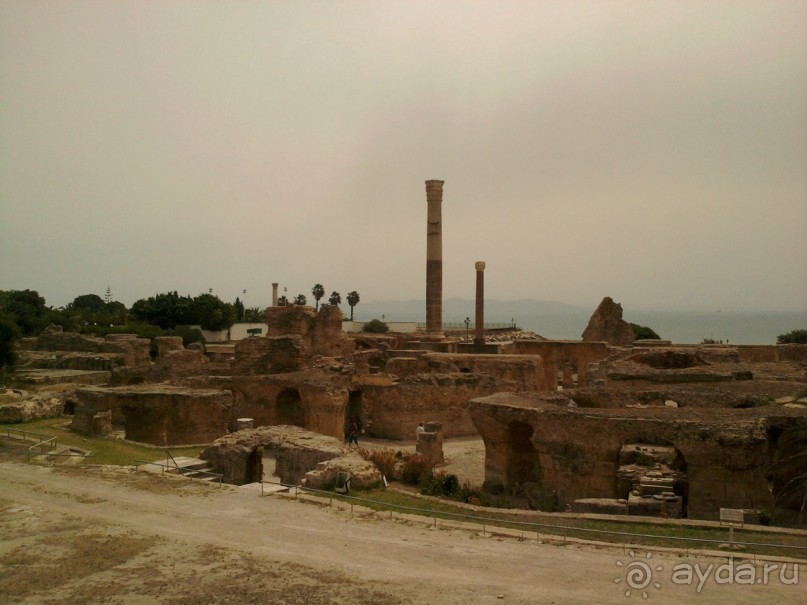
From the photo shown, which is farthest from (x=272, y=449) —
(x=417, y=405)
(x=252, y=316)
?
(x=252, y=316)

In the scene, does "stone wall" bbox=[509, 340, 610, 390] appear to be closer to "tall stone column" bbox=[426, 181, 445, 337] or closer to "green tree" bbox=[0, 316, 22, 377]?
"tall stone column" bbox=[426, 181, 445, 337]

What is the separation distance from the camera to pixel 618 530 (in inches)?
409

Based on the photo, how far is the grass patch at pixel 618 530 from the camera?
9.31m

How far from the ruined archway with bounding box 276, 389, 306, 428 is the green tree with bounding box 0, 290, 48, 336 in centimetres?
2708

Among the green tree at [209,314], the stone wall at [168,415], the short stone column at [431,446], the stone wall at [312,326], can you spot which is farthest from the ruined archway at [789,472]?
the green tree at [209,314]

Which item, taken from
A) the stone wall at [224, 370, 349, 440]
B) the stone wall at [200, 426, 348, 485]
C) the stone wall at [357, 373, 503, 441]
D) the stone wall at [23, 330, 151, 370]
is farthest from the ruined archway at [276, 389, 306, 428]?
the stone wall at [23, 330, 151, 370]

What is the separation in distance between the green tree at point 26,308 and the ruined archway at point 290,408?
2708 cm

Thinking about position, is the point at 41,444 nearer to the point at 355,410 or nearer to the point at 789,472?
the point at 355,410

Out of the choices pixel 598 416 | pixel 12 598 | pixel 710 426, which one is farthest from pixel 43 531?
pixel 710 426

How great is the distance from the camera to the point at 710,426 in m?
12.8

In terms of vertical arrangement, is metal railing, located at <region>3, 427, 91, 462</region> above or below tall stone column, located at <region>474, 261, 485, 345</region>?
below

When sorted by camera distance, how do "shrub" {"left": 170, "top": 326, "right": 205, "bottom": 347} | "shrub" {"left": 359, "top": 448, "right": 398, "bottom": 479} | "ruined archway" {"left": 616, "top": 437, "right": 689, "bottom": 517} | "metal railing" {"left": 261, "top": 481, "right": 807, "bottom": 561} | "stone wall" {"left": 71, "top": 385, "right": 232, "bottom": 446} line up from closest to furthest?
"metal railing" {"left": 261, "top": 481, "right": 807, "bottom": 561} → "ruined archway" {"left": 616, "top": 437, "right": 689, "bottom": 517} → "shrub" {"left": 359, "top": 448, "right": 398, "bottom": 479} → "stone wall" {"left": 71, "top": 385, "right": 232, "bottom": 446} → "shrub" {"left": 170, "top": 326, "right": 205, "bottom": 347}

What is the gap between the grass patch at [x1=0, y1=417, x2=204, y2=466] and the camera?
630 inches

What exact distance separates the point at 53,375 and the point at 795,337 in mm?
51072
